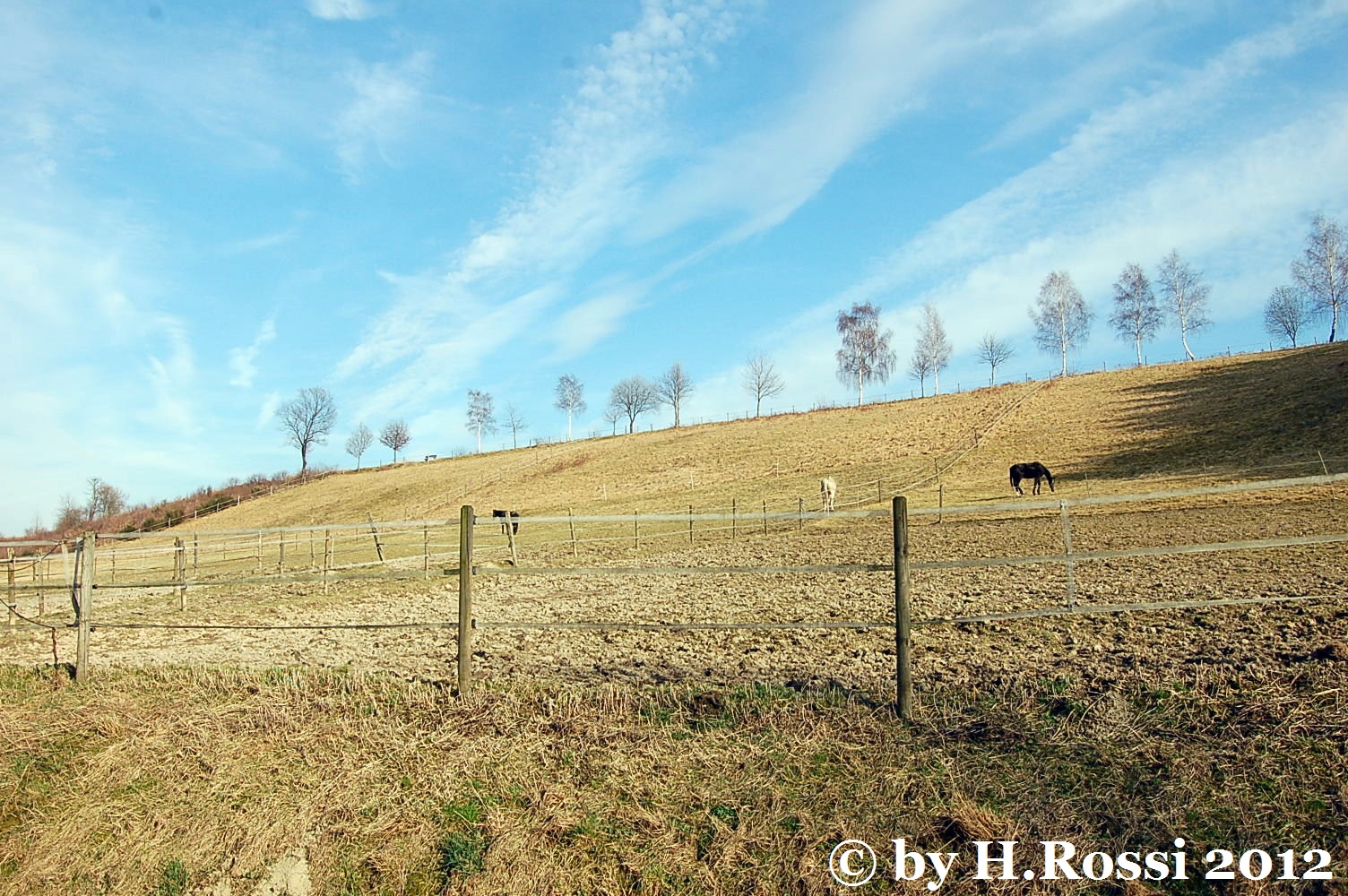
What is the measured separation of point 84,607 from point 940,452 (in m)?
39.2

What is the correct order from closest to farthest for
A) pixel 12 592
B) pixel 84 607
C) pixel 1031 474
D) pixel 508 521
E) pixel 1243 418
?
pixel 84 607
pixel 508 521
pixel 12 592
pixel 1031 474
pixel 1243 418

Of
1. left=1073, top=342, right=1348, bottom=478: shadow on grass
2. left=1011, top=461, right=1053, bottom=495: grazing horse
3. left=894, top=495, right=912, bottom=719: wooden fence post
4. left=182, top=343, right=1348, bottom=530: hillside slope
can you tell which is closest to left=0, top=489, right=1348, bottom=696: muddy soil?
left=894, top=495, right=912, bottom=719: wooden fence post

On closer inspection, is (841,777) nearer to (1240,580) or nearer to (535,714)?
(535,714)

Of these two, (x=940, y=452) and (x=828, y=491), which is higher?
(x=940, y=452)

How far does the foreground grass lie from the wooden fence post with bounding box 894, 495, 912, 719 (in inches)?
10.2

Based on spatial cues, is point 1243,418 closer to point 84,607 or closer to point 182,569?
point 182,569

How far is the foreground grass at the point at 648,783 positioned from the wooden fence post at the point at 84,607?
5.22ft

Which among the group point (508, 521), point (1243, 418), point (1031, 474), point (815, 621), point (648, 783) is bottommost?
point (648, 783)

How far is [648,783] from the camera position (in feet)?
14.2

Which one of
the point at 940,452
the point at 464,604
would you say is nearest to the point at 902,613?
the point at 464,604

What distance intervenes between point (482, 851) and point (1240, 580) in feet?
31.9

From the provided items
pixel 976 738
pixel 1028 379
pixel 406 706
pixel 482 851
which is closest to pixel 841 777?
pixel 976 738

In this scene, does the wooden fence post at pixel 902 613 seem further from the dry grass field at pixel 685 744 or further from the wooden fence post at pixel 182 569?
the wooden fence post at pixel 182 569

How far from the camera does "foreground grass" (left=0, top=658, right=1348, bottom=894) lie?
12.0 feet
